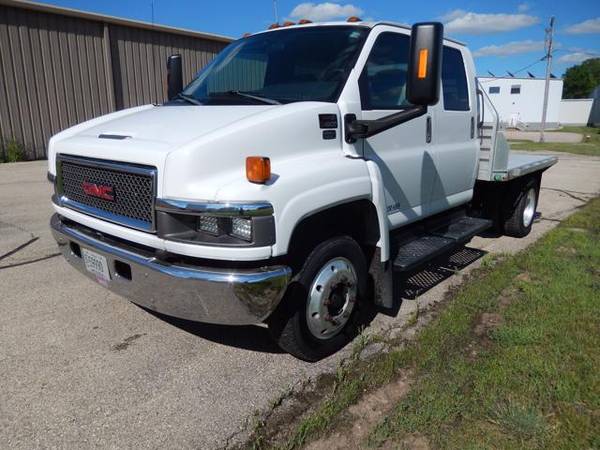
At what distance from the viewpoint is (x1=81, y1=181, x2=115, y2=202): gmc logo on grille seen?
2930 millimetres

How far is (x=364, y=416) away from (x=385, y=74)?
2.48m

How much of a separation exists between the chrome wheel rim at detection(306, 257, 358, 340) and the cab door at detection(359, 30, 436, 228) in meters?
0.81

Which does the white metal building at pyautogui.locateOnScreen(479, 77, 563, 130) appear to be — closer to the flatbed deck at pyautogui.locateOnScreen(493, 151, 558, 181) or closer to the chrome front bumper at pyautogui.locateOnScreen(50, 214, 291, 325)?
the flatbed deck at pyautogui.locateOnScreen(493, 151, 558, 181)

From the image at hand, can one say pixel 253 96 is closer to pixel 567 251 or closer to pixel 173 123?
pixel 173 123

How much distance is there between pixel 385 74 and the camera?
12.2 ft

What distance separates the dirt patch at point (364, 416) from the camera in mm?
2469

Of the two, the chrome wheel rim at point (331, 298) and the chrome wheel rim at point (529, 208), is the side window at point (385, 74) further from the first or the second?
the chrome wheel rim at point (529, 208)

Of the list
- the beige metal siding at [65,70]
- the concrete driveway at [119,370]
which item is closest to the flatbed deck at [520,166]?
the concrete driveway at [119,370]

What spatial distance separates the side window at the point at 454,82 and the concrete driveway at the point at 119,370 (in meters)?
1.76

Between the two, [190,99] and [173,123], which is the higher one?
[190,99]

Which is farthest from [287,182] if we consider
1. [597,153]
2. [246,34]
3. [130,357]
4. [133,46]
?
[597,153]

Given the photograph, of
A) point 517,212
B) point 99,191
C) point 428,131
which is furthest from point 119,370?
point 517,212

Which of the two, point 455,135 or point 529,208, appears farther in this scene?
point 529,208

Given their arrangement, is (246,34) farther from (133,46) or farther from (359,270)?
(133,46)
